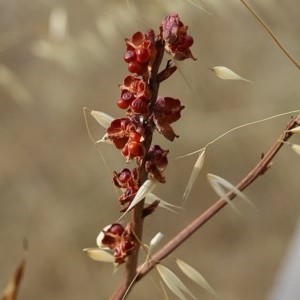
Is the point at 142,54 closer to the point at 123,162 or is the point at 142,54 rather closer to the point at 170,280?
the point at 170,280

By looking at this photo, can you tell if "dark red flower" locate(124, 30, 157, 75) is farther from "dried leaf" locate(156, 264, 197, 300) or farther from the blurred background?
the blurred background

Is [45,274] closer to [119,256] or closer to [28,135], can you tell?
[28,135]

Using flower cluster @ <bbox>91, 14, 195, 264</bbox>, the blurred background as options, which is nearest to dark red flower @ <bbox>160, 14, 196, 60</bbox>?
flower cluster @ <bbox>91, 14, 195, 264</bbox>

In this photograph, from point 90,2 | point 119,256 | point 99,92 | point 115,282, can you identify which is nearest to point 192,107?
point 99,92

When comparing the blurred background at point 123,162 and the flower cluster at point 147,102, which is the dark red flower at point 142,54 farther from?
the blurred background at point 123,162

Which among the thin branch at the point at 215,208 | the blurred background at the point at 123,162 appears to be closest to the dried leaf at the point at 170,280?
the thin branch at the point at 215,208
